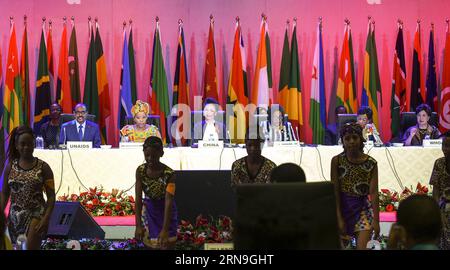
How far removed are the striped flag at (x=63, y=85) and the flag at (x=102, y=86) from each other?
1.75 feet

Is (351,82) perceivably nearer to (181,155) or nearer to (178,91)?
(178,91)

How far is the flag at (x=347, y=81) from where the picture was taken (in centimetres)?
1118

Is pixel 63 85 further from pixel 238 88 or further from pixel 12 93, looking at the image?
pixel 238 88

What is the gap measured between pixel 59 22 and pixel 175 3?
2.22m

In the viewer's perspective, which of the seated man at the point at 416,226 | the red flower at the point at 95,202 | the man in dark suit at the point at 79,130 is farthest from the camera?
the man in dark suit at the point at 79,130

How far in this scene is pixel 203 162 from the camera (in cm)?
820

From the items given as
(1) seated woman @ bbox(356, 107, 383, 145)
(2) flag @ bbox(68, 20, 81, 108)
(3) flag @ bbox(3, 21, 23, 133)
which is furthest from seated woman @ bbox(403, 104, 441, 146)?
(3) flag @ bbox(3, 21, 23, 133)

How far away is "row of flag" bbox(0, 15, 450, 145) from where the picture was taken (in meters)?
11.2

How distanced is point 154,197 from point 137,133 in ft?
11.7

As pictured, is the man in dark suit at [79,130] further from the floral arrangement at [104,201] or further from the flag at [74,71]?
the flag at [74,71]


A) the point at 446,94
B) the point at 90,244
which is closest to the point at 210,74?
the point at 446,94

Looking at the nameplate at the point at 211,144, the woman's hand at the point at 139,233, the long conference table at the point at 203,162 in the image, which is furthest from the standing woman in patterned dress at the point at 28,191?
the nameplate at the point at 211,144

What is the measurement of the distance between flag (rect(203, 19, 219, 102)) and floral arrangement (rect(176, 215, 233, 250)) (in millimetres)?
5096

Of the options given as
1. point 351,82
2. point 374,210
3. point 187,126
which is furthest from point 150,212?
point 351,82
